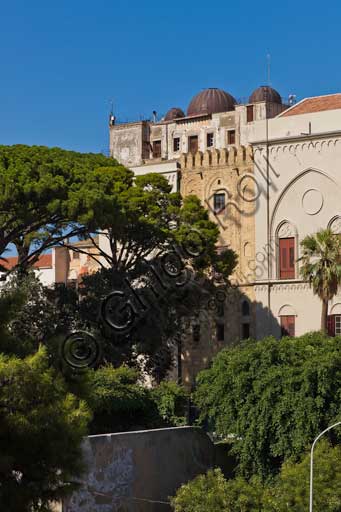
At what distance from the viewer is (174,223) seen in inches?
1729

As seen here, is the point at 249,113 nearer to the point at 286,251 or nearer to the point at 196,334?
the point at 286,251

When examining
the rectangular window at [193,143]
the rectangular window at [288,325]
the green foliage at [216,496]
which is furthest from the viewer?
the rectangular window at [193,143]

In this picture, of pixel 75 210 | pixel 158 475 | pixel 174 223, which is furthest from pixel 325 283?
pixel 158 475

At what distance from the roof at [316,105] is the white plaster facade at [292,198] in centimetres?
183

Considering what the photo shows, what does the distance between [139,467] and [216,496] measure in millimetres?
2425

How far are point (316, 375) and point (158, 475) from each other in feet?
17.8

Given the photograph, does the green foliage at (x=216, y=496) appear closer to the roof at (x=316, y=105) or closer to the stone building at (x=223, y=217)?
the stone building at (x=223, y=217)

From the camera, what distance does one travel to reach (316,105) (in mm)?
48156

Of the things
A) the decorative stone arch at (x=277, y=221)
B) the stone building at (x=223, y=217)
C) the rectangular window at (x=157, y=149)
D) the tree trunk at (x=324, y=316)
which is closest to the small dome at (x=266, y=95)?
the rectangular window at (x=157, y=149)

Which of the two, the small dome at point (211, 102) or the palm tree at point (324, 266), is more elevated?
the small dome at point (211, 102)

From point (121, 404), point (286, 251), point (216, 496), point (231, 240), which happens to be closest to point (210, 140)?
point (231, 240)

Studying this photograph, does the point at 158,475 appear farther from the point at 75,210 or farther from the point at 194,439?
the point at 75,210

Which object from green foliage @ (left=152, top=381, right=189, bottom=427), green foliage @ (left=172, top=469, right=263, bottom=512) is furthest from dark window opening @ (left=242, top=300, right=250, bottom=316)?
green foliage @ (left=172, top=469, right=263, bottom=512)

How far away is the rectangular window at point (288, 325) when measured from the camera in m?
44.9
